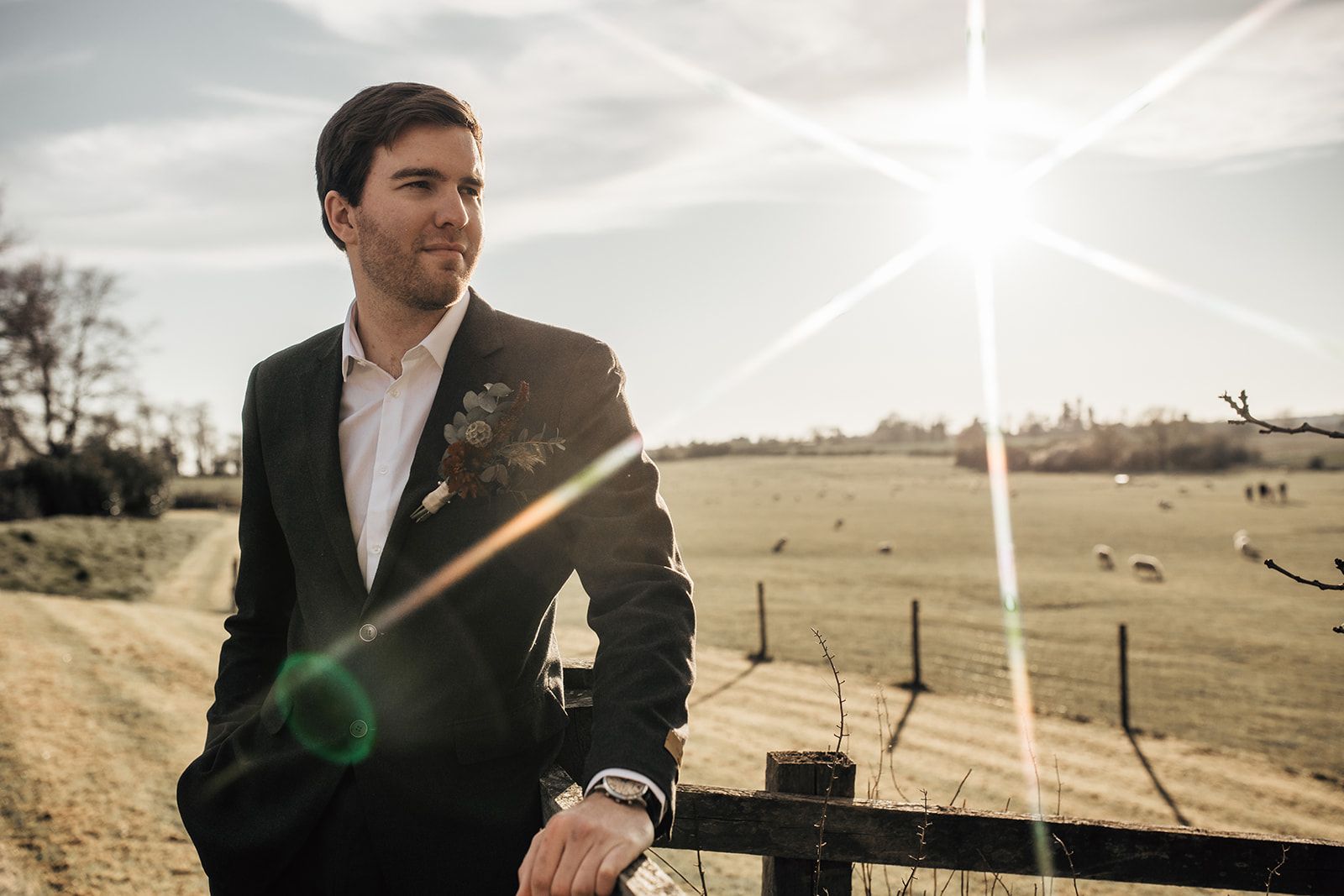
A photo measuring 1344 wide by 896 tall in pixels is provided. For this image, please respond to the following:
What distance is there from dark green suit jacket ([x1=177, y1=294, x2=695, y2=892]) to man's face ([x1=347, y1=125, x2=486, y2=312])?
15 cm

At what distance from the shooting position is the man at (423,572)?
1950mm

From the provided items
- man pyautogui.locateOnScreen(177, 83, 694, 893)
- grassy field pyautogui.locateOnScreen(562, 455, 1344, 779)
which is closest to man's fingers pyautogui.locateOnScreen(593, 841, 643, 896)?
man pyautogui.locateOnScreen(177, 83, 694, 893)

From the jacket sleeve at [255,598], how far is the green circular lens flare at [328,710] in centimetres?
37

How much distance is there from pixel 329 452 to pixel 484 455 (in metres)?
0.47

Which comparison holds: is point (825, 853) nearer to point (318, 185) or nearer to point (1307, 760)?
point (318, 185)

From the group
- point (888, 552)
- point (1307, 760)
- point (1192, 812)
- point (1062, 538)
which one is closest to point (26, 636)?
point (1192, 812)

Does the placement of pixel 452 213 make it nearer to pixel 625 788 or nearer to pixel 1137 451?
pixel 625 788

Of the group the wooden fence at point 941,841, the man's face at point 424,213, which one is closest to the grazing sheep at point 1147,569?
the wooden fence at point 941,841

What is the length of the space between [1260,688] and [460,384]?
21.4 m

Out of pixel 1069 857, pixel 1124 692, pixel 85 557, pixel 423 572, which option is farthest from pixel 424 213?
pixel 85 557

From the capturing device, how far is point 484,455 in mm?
2039

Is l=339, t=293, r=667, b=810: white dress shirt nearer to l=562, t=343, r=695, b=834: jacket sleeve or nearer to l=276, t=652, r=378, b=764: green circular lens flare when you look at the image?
l=276, t=652, r=378, b=764: green circular lens flare

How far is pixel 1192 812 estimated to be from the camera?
1184 cm

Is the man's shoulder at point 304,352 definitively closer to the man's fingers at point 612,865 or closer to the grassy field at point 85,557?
the man's fingers at point 612,865
